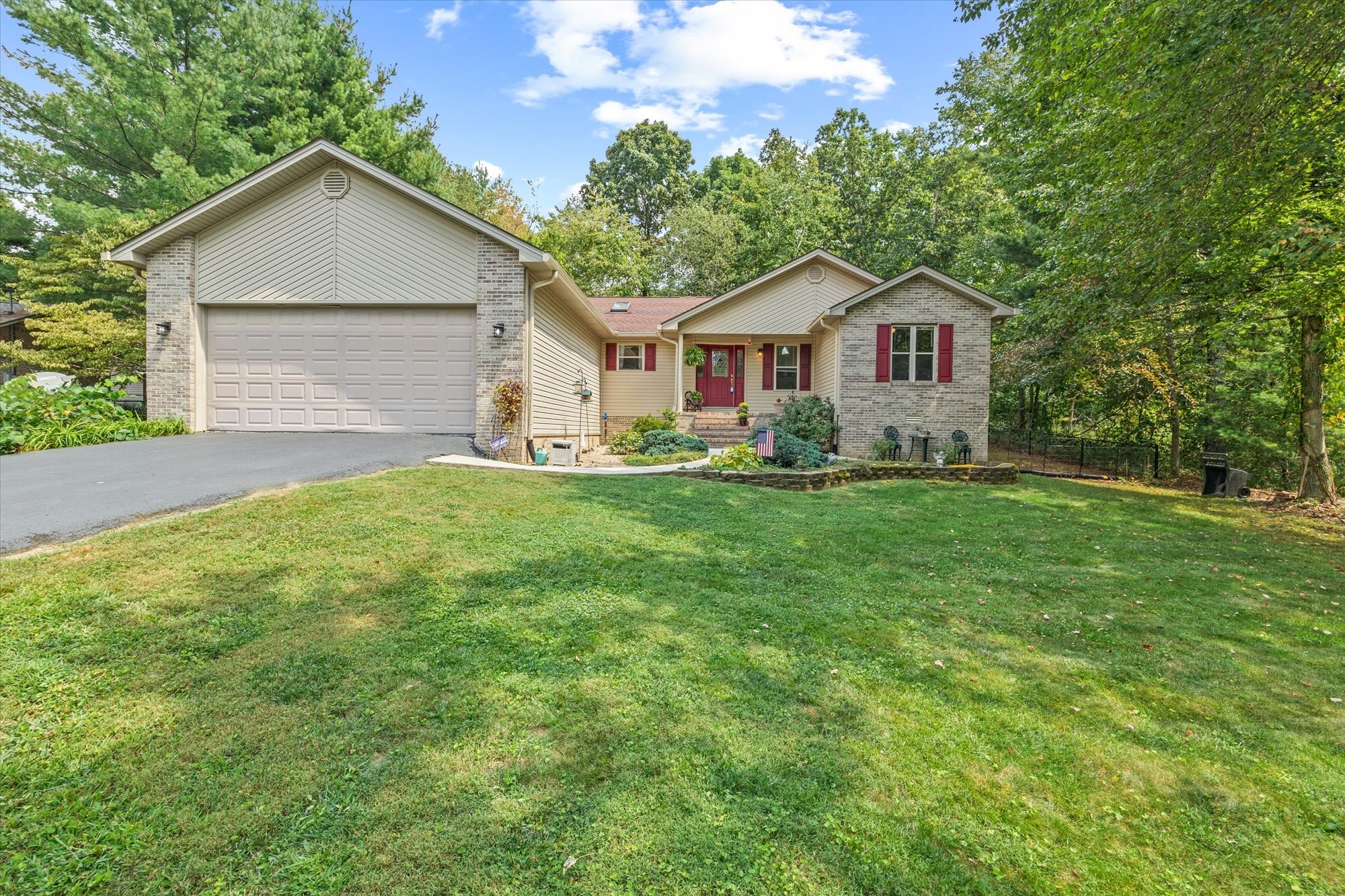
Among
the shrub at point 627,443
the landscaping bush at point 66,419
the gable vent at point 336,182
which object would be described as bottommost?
the shrub at point 627,443

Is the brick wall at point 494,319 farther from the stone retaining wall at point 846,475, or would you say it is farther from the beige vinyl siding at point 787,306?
the beige vinyl siding at point 787,306

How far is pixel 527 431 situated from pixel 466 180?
23.3 m

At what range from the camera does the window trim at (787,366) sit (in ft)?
57.7

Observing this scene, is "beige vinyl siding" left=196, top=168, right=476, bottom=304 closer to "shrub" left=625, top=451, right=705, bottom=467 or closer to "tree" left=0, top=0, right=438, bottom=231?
"shrub" left=625, top=451, right=705, bottom=467

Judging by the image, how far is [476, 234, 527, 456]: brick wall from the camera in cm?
1008

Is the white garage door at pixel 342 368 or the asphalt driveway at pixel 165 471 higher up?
the white garage door at pixel 342 368

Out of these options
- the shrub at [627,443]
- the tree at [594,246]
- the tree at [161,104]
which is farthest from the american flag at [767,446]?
the tree at [594,246]

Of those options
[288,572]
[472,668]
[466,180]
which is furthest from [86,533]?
[466,180]

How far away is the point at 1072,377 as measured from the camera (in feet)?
45.8

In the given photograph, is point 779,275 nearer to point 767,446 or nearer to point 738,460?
point 767,446

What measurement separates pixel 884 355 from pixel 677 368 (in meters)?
6.38

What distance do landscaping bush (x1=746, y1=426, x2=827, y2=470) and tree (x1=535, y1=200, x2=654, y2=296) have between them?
1825 cm

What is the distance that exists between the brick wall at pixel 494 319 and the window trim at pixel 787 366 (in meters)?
9.63

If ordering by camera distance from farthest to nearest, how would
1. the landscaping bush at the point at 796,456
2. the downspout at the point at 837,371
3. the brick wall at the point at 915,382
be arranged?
the downspout at the point at 837,371, the brick wall at the point at 915,382, the landscaping bush at the point at 796,456
